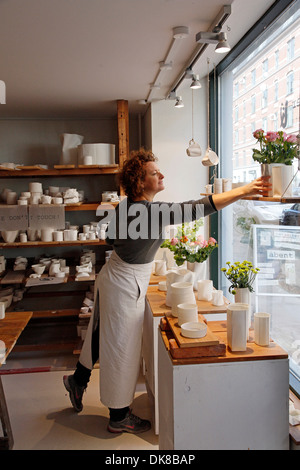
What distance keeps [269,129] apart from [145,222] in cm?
102

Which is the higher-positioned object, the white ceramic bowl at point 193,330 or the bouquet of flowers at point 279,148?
the bouquet of flowers at point 279,148

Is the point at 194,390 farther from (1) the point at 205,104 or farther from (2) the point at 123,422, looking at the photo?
(1) the point at 205,104

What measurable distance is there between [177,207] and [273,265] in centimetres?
86

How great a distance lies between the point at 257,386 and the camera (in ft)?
5.24

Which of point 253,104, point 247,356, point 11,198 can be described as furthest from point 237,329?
point 11,198

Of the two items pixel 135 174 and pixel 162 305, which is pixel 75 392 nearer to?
pixel 162 305

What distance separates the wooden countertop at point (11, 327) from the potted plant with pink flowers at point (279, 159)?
148 cm

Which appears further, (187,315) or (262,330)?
(187,315)

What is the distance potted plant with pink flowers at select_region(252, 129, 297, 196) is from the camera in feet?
5.60

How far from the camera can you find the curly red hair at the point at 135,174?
93.4 inches

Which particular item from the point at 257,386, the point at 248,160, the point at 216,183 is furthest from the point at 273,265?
the point at 257,386

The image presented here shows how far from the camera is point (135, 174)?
239cm

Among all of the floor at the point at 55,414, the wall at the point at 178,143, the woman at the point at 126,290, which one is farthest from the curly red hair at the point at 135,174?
the floor at the point at 55,414

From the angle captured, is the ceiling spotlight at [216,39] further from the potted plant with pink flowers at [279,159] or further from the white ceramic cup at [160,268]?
the white ceramic cup at [160,268]
